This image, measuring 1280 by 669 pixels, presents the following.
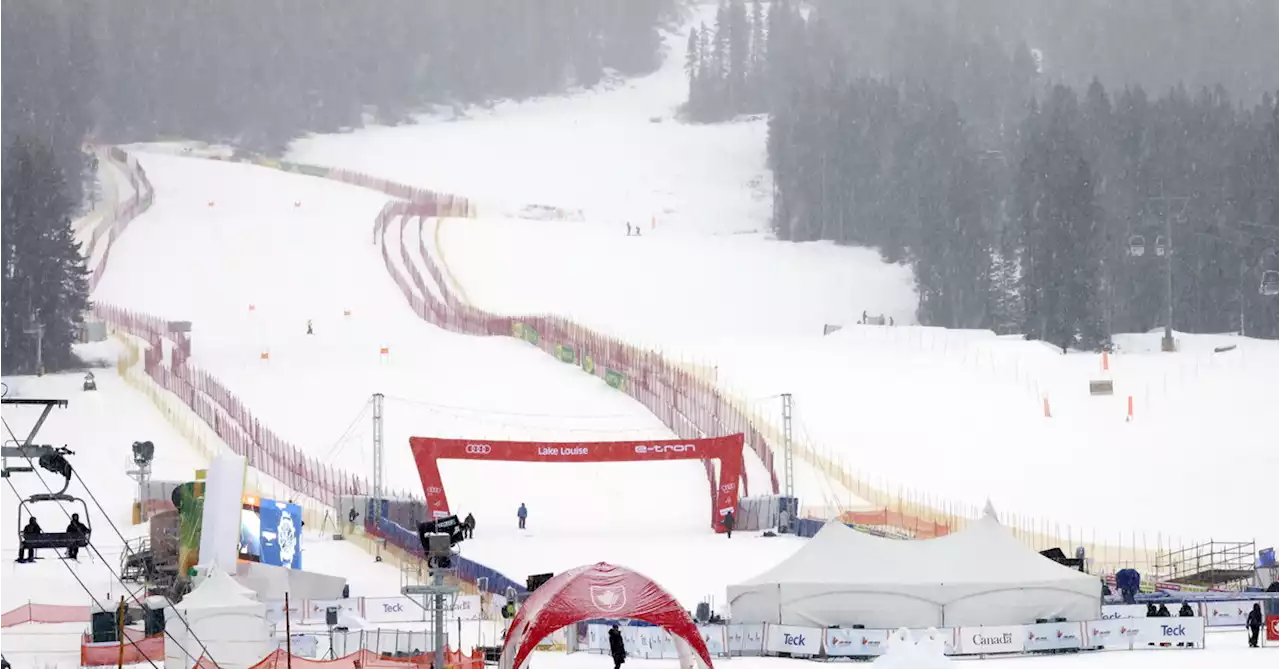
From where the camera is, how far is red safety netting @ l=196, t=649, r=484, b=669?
26562 mm

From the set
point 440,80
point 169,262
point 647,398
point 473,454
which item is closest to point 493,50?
point 440,80

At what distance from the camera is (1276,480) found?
49.7 meters

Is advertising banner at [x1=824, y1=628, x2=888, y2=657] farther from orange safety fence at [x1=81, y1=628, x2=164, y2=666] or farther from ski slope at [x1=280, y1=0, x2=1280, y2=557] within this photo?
ski slope at [x1=280, y1=0, x2=1280, y2=557]

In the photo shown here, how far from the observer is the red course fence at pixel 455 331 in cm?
4947

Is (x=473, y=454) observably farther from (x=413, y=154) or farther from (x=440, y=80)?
(x=440, y=80)

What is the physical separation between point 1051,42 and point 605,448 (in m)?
126

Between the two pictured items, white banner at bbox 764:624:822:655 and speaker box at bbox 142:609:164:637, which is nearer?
speaker box at bbox 142:609:164:637

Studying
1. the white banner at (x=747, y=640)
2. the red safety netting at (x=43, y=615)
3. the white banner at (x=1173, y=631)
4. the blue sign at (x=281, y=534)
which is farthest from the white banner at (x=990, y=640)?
the red safety netting at (x=43, y=615)

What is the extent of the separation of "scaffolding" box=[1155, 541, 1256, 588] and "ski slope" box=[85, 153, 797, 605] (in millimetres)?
7056

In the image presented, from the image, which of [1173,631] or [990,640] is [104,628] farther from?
[1173,631]

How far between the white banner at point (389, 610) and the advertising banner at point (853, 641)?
6.88 metres

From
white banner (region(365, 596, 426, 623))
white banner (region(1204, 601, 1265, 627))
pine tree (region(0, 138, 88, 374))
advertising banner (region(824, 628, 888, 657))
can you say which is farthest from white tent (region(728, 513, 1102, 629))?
pine tree (region(0, 138, 88, 374))

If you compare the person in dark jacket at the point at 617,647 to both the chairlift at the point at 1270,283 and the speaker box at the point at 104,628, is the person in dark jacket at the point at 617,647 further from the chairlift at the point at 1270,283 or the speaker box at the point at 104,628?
the chairlift at the point at 1270,283

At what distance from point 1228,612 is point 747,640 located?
23.9 feet
